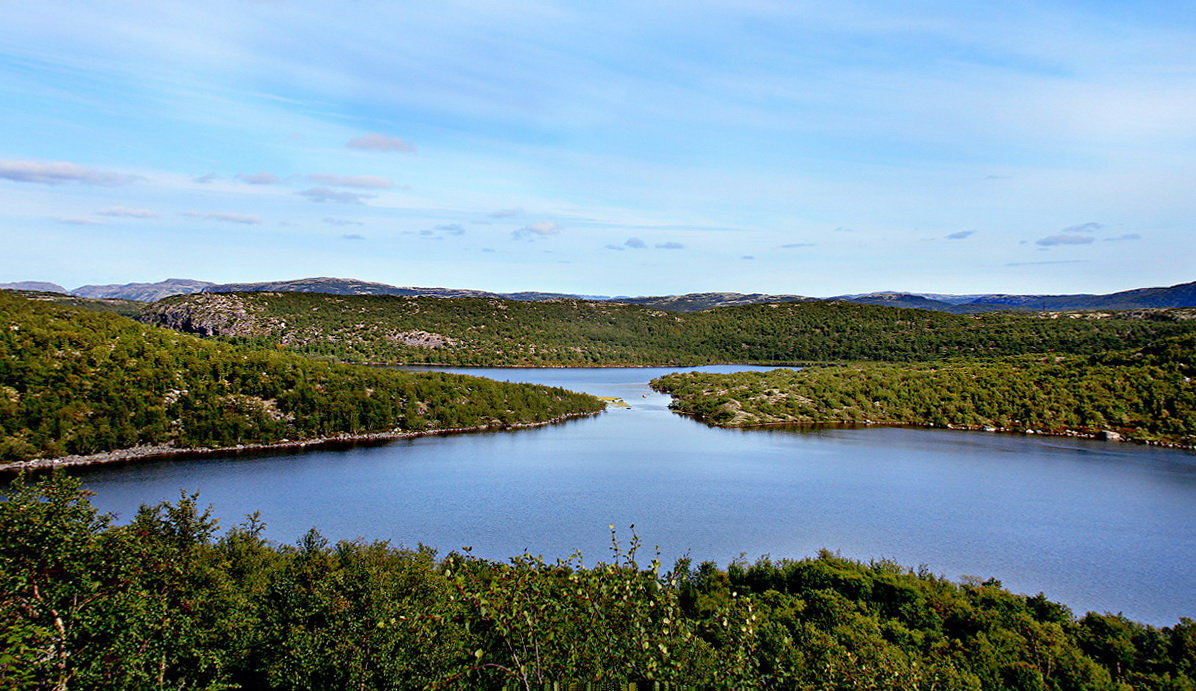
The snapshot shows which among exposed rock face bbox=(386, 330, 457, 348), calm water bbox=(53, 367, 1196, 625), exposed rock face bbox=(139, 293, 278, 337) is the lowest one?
calm water bbox=(53, 367, 1196, 625)

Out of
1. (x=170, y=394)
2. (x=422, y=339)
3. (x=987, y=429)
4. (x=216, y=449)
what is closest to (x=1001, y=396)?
(x=987, y=429)

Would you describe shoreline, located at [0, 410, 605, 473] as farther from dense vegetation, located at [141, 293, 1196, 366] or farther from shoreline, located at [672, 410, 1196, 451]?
dense vegetation, located at [141, 293, 1196, 366]

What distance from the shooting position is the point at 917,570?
26.0 meters

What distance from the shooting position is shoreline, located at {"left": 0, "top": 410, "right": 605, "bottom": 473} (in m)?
38.8

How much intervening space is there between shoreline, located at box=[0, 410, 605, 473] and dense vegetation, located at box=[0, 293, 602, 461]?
1.55 feet

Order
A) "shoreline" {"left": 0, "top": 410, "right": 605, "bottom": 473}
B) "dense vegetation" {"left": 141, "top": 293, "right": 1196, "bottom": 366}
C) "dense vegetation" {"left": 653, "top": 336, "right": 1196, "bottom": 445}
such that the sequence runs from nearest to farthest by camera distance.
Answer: "shoreline" {"left": 0, "top": 410, "right": 605, "bottom": 473} < "dense vegetation" {"left": 653, "top": 336, "right": 1196, "bottom": 445} < "dense vegetation" {"left": 141, "top": 293, "right": 1196, "bottom": 366}

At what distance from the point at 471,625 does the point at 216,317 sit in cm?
13365

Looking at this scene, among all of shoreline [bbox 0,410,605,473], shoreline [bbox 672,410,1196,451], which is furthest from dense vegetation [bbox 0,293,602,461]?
shoreline [bbox 672,410,1196,451]

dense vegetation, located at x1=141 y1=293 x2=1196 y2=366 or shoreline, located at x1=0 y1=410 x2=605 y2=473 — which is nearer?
shoreline, located at x1=0 y1=410 x2=605 y2=473

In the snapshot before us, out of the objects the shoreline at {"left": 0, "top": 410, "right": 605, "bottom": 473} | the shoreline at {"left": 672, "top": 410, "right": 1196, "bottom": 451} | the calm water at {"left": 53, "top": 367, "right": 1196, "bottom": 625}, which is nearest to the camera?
the calm water at {"left": 53, "top": 367, "right": 1196, "bottom": 625}

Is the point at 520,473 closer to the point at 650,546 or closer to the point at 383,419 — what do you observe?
the point at 650,546

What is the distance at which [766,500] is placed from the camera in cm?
3600

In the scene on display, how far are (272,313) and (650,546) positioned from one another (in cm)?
12286

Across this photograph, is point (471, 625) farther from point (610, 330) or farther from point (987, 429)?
point (610, 330)
